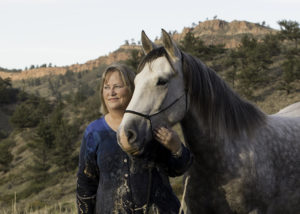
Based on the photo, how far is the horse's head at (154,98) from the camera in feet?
6.71

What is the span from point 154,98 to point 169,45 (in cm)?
47

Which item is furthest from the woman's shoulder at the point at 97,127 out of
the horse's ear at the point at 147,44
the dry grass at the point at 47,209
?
the dry grass at the point at 47,209

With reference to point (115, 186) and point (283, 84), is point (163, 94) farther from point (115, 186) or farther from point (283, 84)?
point (283, 84)

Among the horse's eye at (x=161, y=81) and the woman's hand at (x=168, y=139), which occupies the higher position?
the horse's eye at (x=161, y=81)

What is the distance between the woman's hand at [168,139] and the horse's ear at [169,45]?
0.64 meters

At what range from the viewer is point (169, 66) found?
7.42 ft

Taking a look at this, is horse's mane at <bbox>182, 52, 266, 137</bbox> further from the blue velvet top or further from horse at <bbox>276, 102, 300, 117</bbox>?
horse at <bbox>276, 102, 300, 117</bbox>

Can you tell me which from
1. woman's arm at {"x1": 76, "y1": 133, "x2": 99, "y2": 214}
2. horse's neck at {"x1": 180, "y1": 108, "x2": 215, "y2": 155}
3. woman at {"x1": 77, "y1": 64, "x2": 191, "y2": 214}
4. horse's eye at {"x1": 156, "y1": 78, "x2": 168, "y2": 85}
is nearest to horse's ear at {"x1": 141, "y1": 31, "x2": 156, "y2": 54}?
woman at {"x1": 77, "y1": 64, "x2": 191, "y2": 214}

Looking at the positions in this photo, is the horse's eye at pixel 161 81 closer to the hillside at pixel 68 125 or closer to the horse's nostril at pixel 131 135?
the horse's nostril at pixel 131 135

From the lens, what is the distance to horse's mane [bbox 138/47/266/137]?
2.41 metres

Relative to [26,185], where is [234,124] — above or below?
above

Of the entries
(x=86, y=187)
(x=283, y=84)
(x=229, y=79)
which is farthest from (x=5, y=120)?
(x=86, y=187)

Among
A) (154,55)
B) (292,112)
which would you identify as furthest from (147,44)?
(292,112)

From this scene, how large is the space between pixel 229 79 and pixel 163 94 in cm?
2477
